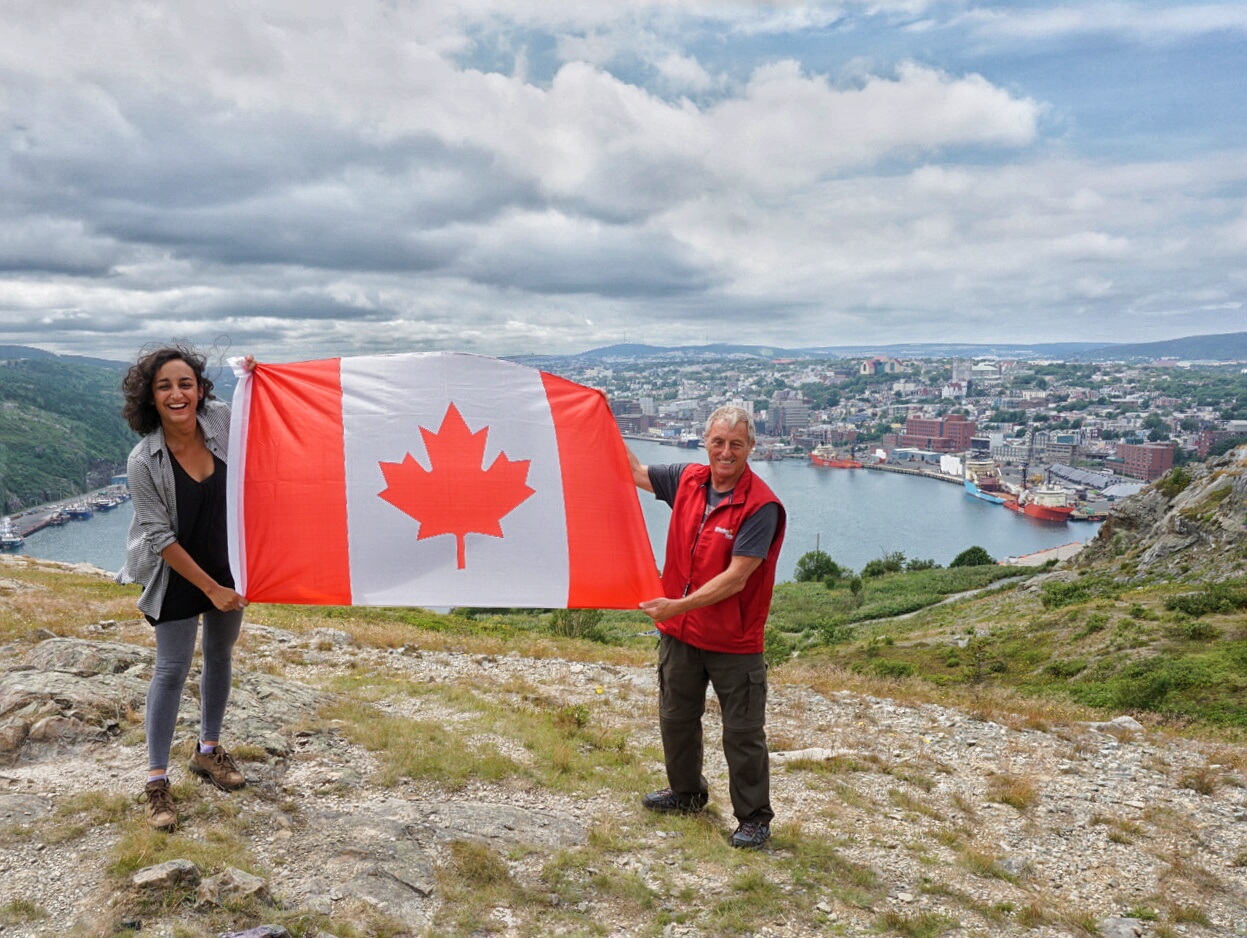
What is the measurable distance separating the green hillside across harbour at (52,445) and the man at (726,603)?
90.9m

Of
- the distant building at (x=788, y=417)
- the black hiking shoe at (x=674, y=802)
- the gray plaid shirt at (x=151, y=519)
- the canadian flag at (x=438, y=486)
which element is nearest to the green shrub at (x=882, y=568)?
the black hiking shoe at (x=674, y=802)

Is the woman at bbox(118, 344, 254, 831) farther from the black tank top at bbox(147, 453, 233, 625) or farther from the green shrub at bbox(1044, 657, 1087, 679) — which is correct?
the green shrub at bbox(1044, 657, 1087, 679)

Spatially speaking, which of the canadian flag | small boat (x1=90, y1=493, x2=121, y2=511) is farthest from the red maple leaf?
small boat (x1=90, y1=493, x2=121, y2=511)

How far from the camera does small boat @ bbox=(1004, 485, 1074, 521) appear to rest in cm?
10144

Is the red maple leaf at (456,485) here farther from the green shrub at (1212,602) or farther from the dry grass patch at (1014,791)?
the green shrub at (1212,602)

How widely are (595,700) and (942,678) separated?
7533 millimetres

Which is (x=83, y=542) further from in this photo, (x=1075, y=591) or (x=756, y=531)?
(x=756, y=531)

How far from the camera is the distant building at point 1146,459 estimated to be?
118 metres

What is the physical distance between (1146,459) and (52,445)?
176 m

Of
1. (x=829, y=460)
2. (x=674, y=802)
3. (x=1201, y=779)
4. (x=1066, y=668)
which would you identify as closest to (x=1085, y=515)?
(x=829, y=460)

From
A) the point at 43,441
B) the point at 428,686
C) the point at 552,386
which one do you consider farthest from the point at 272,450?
the point at 43,441

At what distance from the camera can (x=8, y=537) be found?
76.8 meters

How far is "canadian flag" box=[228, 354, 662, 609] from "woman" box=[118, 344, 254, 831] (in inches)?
13.1

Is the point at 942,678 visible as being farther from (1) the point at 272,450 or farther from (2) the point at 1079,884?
(1) the point at 272,450
